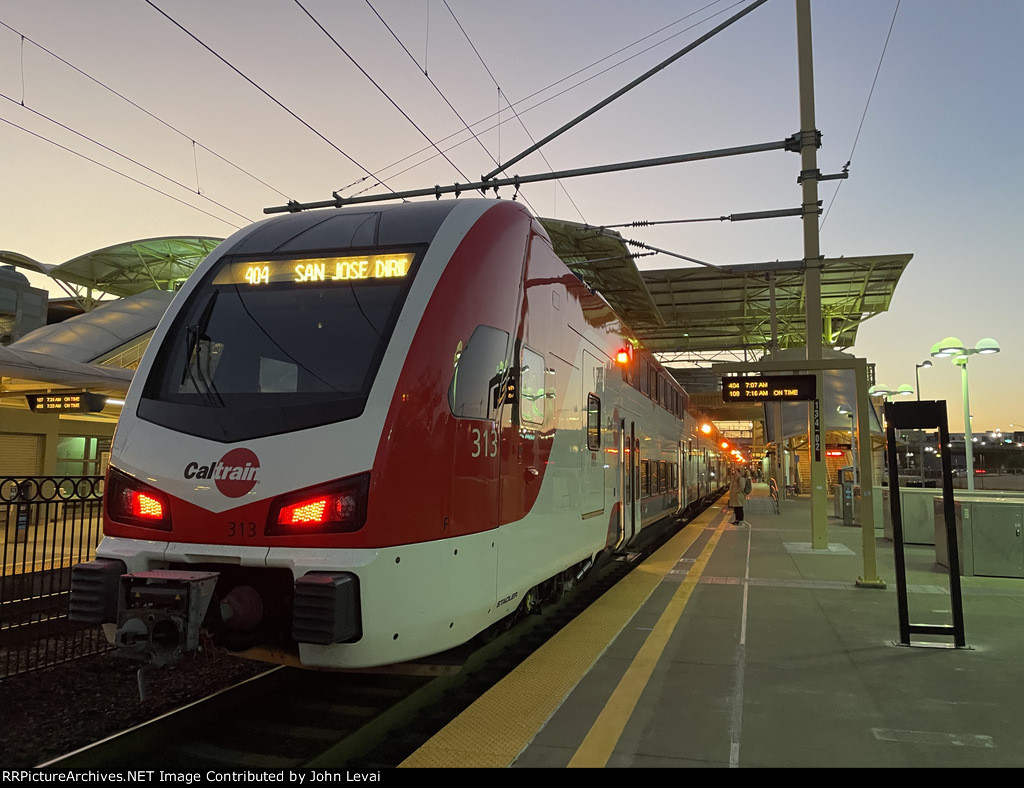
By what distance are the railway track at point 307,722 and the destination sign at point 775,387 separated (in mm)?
6914

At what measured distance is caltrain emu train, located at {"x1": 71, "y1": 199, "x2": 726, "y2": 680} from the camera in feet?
13.1

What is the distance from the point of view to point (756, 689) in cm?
507

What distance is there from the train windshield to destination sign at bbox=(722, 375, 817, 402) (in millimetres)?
8110

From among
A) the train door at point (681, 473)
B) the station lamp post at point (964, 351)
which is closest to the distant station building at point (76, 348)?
the train door at point (681, 473)

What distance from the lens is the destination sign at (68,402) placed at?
1337 cm

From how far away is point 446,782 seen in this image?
11.8 ft

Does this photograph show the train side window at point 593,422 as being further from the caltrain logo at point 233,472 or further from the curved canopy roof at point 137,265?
the curved canopy roof at point 137,265

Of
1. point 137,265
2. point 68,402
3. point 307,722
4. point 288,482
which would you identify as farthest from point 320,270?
point 137,265

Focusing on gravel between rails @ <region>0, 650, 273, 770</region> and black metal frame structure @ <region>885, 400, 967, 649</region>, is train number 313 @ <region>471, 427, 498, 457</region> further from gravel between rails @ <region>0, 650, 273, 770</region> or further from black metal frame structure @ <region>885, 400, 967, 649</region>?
black metal frame structure @ <region>885, 400, 967, 649</region>

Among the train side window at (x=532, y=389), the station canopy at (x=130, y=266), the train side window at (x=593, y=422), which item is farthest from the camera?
the station canopy at (x=130, y=266)

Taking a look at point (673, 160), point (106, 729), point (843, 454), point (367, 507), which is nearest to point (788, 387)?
point (673, 160)

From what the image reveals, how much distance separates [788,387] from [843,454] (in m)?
27.9

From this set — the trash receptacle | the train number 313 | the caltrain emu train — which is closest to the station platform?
the caltrain emu train

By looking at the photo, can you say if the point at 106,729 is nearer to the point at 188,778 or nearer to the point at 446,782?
the point at 188,778
